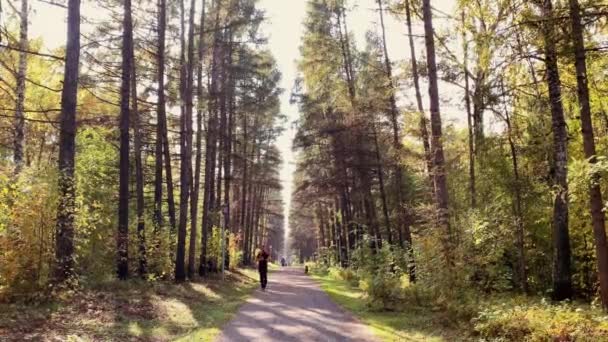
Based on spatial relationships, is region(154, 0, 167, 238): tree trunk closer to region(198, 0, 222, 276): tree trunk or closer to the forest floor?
region(198, 0, 222, 276): tree trunk

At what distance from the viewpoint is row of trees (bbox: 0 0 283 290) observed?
31.3 ft

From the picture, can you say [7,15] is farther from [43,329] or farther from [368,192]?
[368,192]

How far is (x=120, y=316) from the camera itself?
9.69 m

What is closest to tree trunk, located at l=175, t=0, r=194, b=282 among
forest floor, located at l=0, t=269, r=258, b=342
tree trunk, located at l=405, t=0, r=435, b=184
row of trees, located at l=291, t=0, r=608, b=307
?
forest floor, located at l=0, t=269, r=258, b=342

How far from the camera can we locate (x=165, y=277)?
692 inches

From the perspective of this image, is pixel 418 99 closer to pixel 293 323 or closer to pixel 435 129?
pixel 435 129

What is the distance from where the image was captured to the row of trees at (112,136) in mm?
9547

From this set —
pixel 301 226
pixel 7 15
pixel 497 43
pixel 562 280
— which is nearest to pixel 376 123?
pixel 562 280

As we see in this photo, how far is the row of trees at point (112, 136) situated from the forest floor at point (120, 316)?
797 mm

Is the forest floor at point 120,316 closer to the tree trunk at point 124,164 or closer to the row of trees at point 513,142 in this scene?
the tree trunk at point 124,164

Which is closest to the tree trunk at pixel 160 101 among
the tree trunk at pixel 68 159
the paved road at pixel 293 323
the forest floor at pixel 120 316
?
the forest floor at pixel 120 316

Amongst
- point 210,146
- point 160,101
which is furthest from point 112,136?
point 160,101

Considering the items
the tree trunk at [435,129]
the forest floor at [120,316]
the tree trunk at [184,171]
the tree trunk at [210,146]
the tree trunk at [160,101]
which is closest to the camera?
the forest floor at [120,316]

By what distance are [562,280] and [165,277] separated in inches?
481
